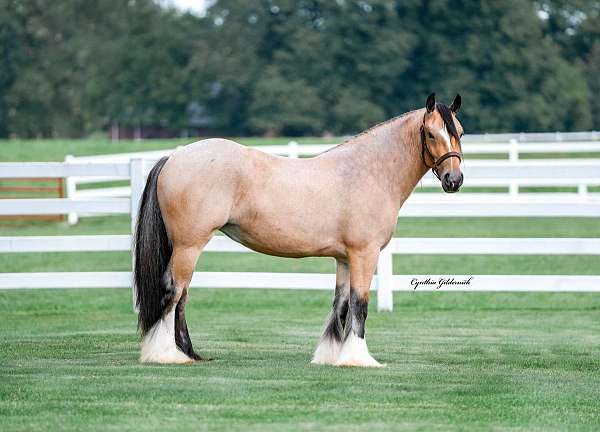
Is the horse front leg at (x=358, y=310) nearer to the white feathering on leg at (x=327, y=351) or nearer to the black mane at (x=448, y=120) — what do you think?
the white feathering on leg at (x=327, y=351)

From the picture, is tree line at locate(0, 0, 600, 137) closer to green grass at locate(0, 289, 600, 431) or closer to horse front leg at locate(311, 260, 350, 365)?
green grass at locate(0, 289, 600, 431)

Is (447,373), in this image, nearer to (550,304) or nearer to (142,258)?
(142,258)

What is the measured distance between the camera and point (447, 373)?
8289 mm

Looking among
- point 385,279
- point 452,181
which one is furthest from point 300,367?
point 385,279

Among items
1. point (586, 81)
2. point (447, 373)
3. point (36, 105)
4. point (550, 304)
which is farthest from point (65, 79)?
point (447, 373)

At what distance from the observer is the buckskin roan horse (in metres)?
8.41

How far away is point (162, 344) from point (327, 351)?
122 cm

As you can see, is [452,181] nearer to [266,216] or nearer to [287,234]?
[287,234]

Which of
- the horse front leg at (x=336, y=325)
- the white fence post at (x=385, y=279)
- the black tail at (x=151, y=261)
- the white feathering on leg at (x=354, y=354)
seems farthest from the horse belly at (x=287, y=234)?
the white fence post at (x=385, y=279)

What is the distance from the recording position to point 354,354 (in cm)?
847

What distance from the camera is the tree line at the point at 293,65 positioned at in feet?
200
